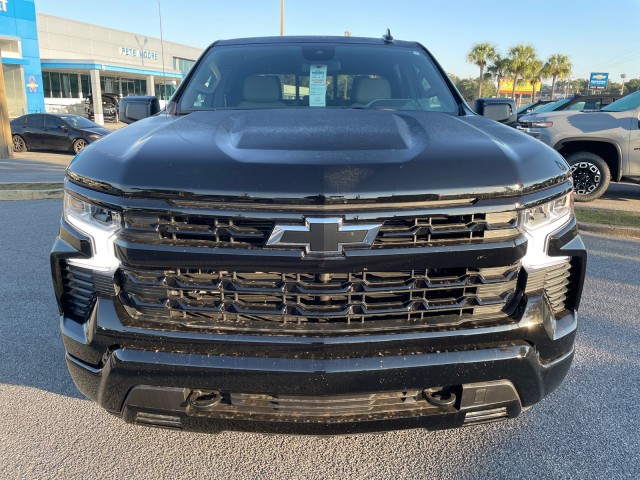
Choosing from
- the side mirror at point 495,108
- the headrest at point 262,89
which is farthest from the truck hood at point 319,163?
the side mirror at point 495,108

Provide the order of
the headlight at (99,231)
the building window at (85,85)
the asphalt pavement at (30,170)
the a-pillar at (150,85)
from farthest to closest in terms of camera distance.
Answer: the a-pillar at (150,85)
the building window at (85,85)
the asphalt pavement at (30,170)
the headlight at (99,231)

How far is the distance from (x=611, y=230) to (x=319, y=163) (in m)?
5.99

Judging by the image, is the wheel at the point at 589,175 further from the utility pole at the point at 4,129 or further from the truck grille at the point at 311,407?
the utility pole at the point at 4,129

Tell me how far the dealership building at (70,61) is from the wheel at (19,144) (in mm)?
11398

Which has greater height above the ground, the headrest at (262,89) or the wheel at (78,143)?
the headrest at (262,89)

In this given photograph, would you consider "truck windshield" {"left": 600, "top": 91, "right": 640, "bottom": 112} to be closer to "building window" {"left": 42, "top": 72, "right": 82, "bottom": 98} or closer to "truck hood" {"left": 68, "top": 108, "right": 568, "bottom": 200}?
"truck hood" {"left": 68, "top": 108, "right": 568, "bottom": 200}

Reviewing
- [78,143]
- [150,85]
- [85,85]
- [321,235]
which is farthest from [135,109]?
[150,85]

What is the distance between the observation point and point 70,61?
36562 mm

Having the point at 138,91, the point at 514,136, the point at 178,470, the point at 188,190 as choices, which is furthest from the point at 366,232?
the point at 138,91

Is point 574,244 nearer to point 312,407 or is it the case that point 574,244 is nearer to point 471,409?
point 471,409

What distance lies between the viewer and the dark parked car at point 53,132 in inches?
665

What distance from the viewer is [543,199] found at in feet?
6.17

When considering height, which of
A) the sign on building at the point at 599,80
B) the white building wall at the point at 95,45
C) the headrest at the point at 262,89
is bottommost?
the headrest at the point at 262,89

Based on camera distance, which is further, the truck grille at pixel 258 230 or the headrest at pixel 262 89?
the headrest at pixel 262 89
